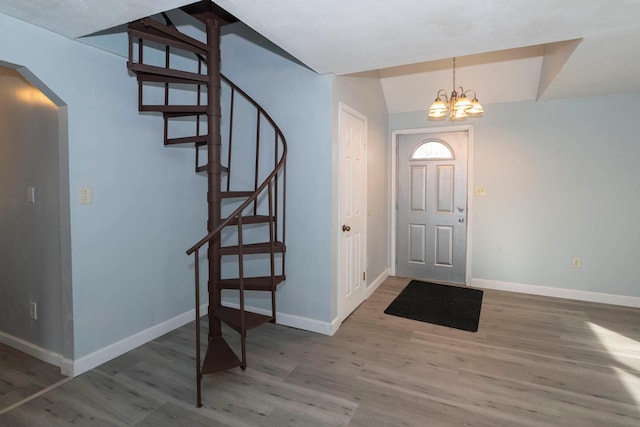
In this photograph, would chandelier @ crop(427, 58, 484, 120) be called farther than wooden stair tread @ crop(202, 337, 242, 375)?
Yes

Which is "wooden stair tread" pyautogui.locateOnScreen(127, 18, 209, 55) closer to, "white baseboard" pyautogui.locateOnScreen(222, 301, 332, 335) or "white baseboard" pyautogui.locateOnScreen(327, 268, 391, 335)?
"white baseboard" pyautogui.locateOnScreen(222, 301, 332, 335)

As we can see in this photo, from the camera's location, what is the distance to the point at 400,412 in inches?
77.8

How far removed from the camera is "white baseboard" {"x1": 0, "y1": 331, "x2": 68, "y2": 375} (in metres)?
2.45

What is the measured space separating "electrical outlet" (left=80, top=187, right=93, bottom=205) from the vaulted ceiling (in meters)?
1.00

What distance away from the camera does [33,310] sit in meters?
2.56

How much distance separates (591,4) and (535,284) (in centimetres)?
322

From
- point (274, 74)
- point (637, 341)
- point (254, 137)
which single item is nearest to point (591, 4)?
point (274, 74)

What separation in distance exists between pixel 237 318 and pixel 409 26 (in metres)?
2.18

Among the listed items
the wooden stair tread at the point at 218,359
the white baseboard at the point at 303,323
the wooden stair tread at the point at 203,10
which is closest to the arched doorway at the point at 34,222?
the wooden stair tread at the point at 218,359

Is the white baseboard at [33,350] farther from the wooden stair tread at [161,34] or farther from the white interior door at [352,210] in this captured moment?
the wooden stair tread at [161,34]

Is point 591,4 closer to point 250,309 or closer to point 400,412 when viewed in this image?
point 400,412

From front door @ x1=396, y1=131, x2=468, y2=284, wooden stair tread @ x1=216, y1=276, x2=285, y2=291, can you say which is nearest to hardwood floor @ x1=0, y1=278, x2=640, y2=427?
wooden stair tread @ x1=216, y1=276, x2=285, y2=291

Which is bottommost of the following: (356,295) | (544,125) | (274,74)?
(356,295)

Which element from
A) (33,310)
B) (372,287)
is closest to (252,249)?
(33,310)
